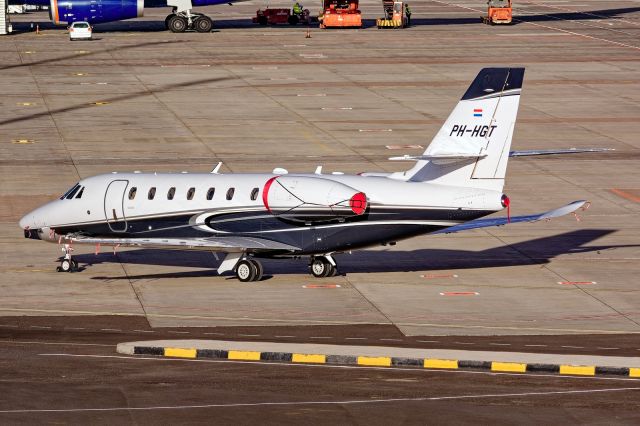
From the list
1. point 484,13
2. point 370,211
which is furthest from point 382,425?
point 484,13

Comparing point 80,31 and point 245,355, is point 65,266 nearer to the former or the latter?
point 245,355

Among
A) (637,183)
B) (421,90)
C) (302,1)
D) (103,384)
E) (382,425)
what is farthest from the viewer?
(302,1)

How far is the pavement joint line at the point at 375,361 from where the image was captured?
3106cm

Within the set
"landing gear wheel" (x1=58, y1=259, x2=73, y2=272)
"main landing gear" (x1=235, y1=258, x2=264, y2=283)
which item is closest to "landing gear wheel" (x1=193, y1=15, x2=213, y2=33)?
"landing gear wheel" (x1=58, y1=259, x2=73, y2=272)

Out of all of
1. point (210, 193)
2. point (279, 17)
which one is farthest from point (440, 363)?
point (279, 17)

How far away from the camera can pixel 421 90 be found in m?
87.4

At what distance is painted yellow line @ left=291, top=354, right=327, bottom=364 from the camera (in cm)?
3200

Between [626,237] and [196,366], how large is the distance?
22834 mm

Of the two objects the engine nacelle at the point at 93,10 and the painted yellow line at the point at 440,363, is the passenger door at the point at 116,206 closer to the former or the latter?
the painted yellow line at the point at 440,363

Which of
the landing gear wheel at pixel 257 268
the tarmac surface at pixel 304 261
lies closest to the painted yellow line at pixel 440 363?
the tarmac surface at pixel 304 261

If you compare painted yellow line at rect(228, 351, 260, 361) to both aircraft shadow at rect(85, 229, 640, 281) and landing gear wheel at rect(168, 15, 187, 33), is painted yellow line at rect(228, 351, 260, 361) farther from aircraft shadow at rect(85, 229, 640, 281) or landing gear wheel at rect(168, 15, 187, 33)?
landing gear wheel at rect(168, 15, 187, 33)

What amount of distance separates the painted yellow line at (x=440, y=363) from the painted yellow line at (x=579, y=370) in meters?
2.43

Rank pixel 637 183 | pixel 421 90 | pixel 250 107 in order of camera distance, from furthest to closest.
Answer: pixel 421 90
pixel 250 107
pixel 637 183

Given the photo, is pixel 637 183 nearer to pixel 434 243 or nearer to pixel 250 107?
pixel 434 243
